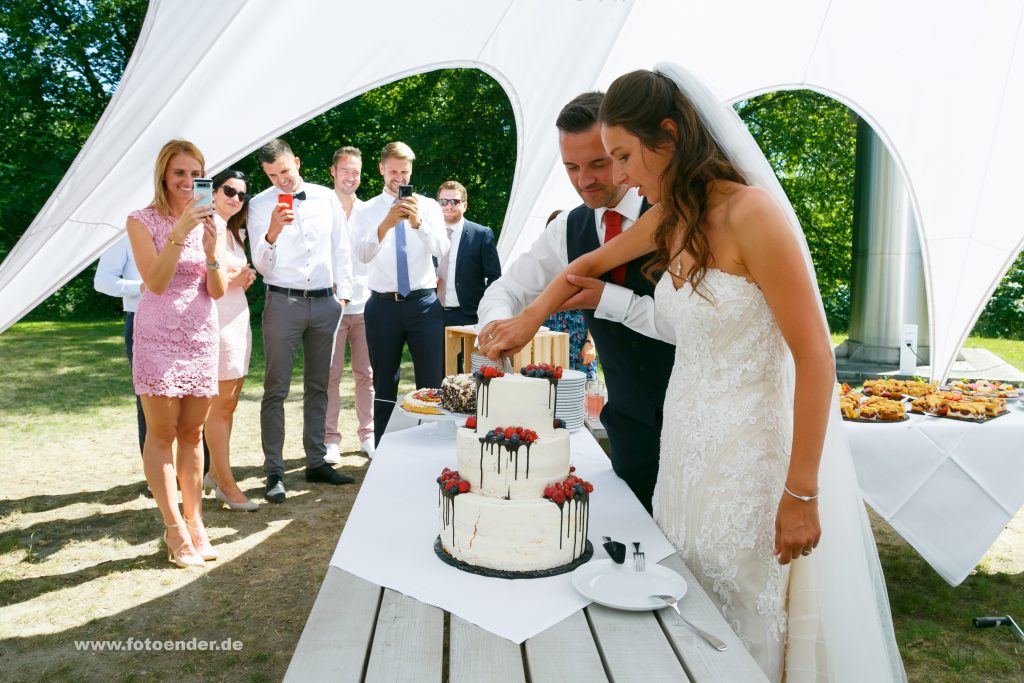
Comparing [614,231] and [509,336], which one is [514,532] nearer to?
[509,336]

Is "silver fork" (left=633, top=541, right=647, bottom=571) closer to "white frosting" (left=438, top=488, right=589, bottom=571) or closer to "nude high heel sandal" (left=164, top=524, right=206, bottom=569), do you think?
"white frosting" (left=438, top=488, right=589, bottom=571)

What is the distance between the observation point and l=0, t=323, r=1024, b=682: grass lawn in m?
3.23

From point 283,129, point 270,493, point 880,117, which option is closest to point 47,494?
point 270,493

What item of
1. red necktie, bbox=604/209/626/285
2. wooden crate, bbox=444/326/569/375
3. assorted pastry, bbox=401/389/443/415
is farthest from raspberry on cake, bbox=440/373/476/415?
wooden crate, bbox=444/326/569/375

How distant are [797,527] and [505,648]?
791 millimetres

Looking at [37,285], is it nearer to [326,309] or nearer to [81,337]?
[326,309]

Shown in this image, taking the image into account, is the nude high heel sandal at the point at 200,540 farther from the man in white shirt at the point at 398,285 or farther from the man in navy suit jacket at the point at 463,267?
the man in navy suit jacket at the point at 463,267

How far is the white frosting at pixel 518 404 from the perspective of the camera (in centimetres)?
191

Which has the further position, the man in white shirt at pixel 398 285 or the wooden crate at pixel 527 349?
the man in white shirt at pixel 398 285

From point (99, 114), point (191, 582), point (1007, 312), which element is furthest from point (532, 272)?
point (99, 114)

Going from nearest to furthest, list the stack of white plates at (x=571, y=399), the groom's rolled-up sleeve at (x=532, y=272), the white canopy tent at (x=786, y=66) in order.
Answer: the groom's rolled-up sleeve at (x=532, y=272) → the stack of white plates at (x=571, y=399) → the white canopy tent at (x=786, y=66)

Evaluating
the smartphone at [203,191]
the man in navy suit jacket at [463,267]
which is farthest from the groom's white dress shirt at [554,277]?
the man in navy suit jacket at [463,267]

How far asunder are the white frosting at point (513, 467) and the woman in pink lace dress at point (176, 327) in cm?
252

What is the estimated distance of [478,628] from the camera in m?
1.51
